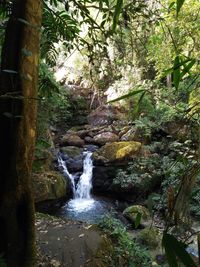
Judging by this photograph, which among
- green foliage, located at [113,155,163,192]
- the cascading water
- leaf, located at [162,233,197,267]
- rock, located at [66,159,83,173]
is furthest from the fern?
rock, located at [66,159,83,173]

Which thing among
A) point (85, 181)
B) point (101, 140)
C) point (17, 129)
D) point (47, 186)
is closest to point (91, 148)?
point (101, 140)

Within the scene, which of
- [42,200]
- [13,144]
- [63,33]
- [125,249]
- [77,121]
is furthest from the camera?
[77,121]

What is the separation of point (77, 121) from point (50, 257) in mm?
12004

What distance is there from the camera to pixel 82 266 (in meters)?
3.64

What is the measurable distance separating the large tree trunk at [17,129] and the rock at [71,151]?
953 centimetres

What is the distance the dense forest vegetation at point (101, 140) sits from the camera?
1305 millimetres

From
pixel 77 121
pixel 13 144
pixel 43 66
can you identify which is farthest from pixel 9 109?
pixel 77 121

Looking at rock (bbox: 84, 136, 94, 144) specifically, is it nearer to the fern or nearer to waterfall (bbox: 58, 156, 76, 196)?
Answer: waterfall (bbox: 58, 156, 76, 196)

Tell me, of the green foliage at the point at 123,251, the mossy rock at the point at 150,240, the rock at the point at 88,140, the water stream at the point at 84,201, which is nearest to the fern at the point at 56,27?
the green foliage at the point at 123,251

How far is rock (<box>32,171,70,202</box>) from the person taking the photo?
7750 millimetres

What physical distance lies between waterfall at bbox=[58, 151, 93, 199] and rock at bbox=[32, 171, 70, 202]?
116 cm

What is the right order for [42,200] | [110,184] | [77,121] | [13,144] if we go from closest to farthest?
[13,144] → [42,200] → [110,184] → [77,121]

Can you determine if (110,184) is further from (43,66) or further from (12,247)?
(12,247)

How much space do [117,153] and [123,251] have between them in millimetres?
6299
